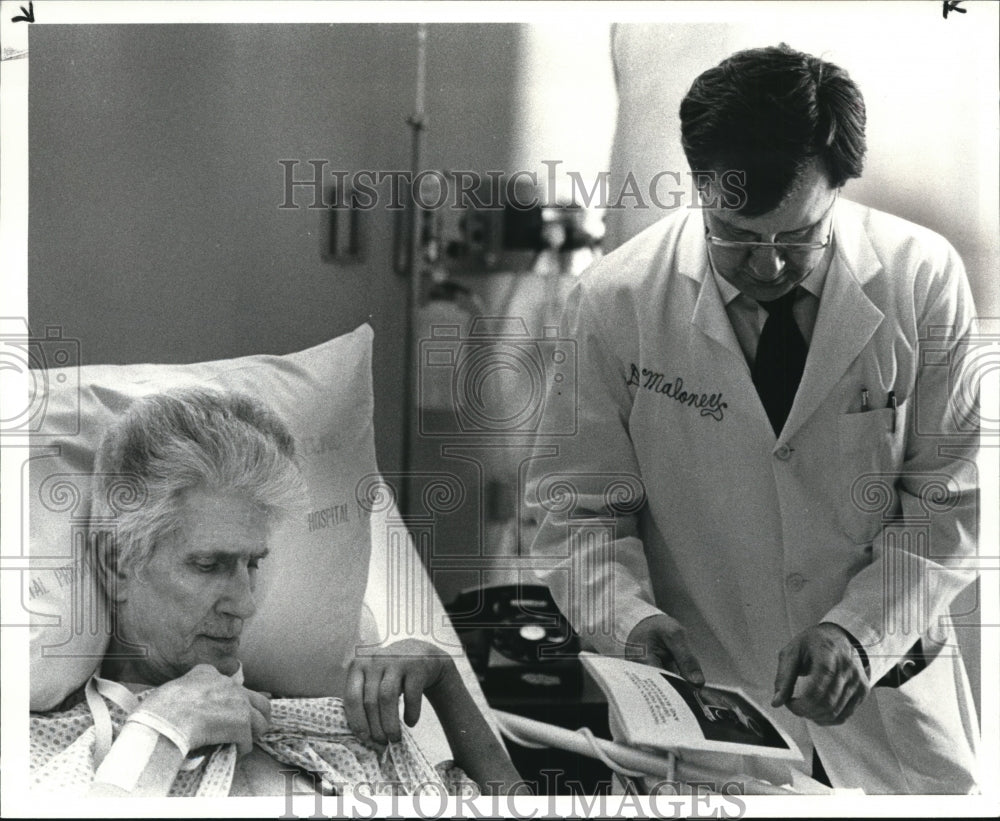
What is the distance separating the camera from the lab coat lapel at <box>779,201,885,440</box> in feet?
7.06

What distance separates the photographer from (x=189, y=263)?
2.17 meters

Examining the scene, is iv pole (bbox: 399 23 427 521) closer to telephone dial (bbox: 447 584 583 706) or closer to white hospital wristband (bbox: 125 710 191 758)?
telephone dial (bbox: 447 584 583 706)

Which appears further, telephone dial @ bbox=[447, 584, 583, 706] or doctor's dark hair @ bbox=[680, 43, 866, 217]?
telephone dial @ bbox=[447, 584, 583, 706]

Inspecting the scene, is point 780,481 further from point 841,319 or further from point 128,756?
point 128,756

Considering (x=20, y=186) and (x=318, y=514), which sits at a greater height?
(x=20, y=186)

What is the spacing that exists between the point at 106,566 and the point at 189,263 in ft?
2.03

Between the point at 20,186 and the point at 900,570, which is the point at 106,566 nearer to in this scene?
the point at 20,186

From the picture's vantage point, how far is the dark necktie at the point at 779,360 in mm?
2162

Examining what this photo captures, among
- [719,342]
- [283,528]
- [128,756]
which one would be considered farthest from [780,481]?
[128,756]

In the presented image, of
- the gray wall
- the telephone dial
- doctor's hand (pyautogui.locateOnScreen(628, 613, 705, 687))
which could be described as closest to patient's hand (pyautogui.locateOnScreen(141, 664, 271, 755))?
the telephone dial

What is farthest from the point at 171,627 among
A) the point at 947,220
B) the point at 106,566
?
the point at 947,220

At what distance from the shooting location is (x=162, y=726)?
2.14 meters

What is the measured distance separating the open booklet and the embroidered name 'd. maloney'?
532 mm

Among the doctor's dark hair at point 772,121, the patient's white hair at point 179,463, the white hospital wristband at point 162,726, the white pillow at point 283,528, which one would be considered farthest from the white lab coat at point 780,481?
the white hospital wristband at point 162,726
